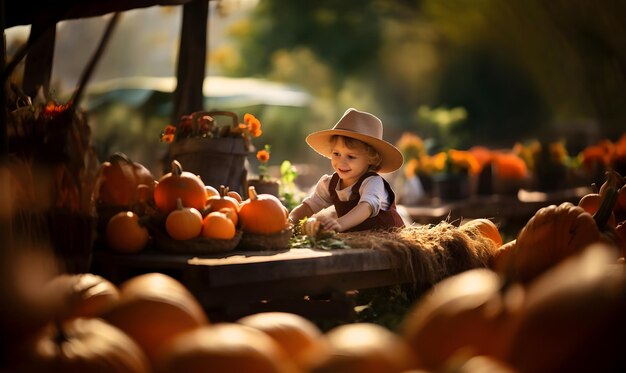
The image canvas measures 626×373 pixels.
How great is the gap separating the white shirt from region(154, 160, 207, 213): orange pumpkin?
39.9 inches

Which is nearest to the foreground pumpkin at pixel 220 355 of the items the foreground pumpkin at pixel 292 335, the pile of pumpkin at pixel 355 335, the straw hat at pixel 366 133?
the pile of pumpkin at pixel 355 335

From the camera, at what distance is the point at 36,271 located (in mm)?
1441

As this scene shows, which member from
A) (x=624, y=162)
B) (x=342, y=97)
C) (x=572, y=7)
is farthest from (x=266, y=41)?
(x=624, y=162)

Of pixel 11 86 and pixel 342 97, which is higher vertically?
pixel 342 97

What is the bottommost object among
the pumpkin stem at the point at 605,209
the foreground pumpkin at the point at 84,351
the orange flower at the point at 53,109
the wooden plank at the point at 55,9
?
the foreground pumpkin at the point at 84,351

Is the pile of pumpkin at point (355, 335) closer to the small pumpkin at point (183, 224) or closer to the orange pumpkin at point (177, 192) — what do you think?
the small pumpkin at point (183, 224)

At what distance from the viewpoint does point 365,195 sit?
4.14 metres

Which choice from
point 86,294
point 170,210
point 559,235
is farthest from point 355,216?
point 86,294

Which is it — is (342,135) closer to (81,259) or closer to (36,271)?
(81,259)

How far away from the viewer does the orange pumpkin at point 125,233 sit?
3141 mm

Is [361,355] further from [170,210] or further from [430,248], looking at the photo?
[430,248]

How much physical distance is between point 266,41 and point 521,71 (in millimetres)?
7152

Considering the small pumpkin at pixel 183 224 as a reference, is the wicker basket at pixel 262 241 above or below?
below

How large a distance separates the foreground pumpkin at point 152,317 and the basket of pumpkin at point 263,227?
1.91m
